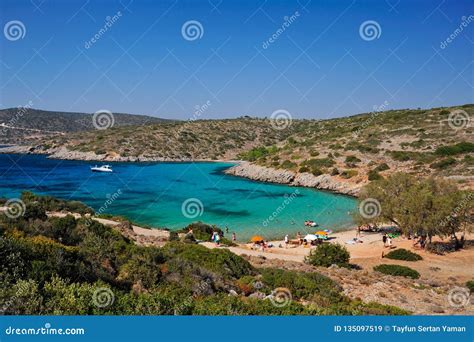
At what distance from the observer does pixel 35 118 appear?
15650cm

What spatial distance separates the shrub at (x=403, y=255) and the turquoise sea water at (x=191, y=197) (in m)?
9.45

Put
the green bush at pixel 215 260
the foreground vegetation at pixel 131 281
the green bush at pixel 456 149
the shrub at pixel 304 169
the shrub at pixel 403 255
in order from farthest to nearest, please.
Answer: the shrub at pixel 304 169 → the green bush at pixel 456 149 → the shrub at pixel 403 255 → the green bush at pixel 215 260 → the foreground vegetation at pixel 131 281

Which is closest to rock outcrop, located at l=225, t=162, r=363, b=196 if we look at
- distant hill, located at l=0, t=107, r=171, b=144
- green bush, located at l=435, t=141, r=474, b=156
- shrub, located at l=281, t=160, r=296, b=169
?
shrub, located at l=281, t=160, r=296, b=169

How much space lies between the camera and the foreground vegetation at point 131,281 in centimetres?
719

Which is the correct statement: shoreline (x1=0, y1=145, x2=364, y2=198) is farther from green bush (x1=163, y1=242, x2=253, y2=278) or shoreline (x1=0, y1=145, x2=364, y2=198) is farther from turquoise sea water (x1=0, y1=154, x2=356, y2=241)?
green bush (x1=163, y1=242, x2=253, y2=278)

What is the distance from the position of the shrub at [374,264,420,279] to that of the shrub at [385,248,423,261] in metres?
2.87

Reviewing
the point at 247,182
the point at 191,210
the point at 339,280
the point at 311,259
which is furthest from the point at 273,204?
the point at 339,280

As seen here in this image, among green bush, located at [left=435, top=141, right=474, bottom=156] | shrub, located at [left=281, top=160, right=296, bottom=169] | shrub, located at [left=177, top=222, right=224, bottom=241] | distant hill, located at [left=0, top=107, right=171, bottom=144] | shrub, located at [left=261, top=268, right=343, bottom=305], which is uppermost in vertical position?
distant hill, located at [left=0, top=107, right=171, bottom=144]

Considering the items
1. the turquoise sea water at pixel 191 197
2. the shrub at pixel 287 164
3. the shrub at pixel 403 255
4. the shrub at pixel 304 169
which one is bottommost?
the shrub at pixel 403 255

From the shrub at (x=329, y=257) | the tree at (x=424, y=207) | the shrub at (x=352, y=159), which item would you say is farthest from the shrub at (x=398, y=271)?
the shrub at (x=352, y=159)

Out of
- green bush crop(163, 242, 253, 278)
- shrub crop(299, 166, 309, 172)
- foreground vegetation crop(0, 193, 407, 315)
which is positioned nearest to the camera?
foreground vegetation crop(0, 193, 407, 315)

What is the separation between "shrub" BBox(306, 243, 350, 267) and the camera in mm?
19594

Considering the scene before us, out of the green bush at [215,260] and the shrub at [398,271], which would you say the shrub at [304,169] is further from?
the green bush at [215,260]

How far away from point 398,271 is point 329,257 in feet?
10.9
